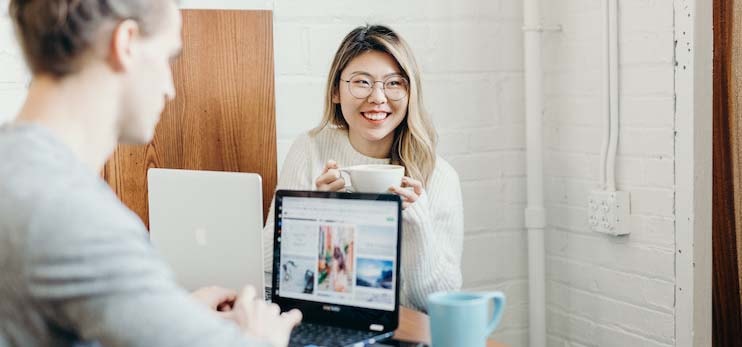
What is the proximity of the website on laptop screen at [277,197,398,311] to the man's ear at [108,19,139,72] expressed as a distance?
1.90 ft

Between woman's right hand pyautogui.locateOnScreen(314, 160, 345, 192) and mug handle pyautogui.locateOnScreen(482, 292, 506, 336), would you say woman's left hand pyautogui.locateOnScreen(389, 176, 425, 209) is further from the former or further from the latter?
mug handle pyautogui.locateOnScreen(482, 292, 506, 336)

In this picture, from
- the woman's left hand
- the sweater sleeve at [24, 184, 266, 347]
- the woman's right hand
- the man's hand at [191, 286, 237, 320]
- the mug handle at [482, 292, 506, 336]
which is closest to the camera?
the sweater sleeve at [24, 184, 266, 347]

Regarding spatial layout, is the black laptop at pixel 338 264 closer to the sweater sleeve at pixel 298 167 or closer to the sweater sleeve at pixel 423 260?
the sweater sleeve at pixel 423 260

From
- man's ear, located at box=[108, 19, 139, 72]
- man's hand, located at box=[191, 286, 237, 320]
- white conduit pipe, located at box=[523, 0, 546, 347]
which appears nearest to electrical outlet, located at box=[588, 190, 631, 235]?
white conduit pipe, located at box=[523, 0, 546, 347]

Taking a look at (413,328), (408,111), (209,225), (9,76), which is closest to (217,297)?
(209,225)

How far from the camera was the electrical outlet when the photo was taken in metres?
2.36

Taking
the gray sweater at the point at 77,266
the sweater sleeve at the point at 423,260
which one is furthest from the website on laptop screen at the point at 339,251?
the gray sweater at the point at 77,266

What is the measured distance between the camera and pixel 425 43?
2553 millimetres

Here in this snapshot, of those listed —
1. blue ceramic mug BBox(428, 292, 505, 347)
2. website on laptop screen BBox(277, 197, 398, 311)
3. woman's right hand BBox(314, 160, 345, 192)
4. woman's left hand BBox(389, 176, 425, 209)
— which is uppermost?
woman's right hand BBox(314, 160, 345, 192)

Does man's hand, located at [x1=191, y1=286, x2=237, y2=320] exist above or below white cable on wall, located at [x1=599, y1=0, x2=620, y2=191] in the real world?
below

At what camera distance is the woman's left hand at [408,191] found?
169 centimetres

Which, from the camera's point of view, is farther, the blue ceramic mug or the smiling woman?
the smiling woman

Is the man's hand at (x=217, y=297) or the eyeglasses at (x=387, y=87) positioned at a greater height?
the eyeglasses at (x=387, y=87)

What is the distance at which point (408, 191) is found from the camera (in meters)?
1.75
